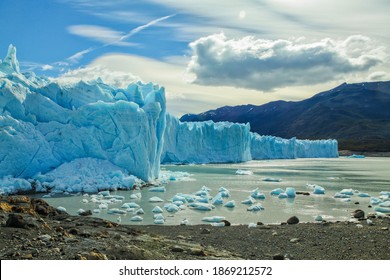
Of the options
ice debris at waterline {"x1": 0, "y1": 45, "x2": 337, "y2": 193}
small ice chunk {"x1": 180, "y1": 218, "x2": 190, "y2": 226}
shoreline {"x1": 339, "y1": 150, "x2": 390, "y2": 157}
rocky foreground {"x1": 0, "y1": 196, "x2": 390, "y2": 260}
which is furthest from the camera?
shoreline {"x1": 339, "y1": 150, "x2": 390, "y2": 157}

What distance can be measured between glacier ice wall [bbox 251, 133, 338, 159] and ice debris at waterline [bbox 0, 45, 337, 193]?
93.6ft

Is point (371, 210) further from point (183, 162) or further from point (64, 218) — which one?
point (183, 162)

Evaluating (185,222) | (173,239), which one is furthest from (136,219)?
(173,239)

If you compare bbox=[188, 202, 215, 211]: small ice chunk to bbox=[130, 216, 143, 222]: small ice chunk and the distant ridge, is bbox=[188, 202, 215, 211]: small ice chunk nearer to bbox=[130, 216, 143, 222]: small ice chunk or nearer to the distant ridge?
bbox=[130, 216, 143, 222]: small ice chunk

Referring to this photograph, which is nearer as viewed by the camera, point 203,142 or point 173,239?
point 173,239

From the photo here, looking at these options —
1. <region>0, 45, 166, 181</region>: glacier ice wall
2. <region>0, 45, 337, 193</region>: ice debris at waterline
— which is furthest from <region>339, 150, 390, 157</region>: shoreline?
<region>0, 45, 166, 181</region>: glacier ice wall

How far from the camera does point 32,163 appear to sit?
16.1m

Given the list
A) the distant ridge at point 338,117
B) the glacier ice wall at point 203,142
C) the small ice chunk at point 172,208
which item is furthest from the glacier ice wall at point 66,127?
the distant ridge at point 338,117

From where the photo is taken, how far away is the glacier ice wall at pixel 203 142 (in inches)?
1389

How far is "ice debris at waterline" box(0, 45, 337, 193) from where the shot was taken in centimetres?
1553

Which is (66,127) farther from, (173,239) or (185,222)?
(173,239)

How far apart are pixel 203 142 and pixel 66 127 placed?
70.5 feet

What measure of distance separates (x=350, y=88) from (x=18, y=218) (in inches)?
3384

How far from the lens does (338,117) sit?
3484 inches
